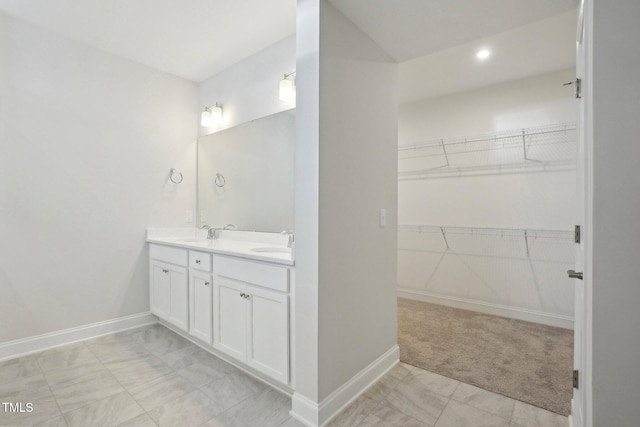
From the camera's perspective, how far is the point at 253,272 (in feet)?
6.20

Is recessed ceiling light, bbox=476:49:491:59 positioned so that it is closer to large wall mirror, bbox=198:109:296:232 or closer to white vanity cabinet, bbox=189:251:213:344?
large wall mirror, bbox=198:109:296:232

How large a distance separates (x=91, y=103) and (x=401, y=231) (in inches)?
141

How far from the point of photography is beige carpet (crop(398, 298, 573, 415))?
1.94 m

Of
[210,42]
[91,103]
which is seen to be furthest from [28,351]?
[210,42]

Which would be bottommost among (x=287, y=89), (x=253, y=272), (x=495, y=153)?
(x=253, y=272)

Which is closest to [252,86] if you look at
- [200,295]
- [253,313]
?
[200,295]

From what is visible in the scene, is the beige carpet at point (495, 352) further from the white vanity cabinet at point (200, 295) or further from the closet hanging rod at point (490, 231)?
the white vanity cabinet at point (200, 295)

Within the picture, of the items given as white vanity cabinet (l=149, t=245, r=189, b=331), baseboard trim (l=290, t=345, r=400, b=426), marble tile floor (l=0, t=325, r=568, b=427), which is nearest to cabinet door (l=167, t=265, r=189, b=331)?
white vanity cabinet (l=149, t=245, r=189, b=331)

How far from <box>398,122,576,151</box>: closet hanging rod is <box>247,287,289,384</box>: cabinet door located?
2907 mm

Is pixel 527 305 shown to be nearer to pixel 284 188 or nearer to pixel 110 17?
pixel 284 188

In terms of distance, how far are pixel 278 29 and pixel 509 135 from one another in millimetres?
2555

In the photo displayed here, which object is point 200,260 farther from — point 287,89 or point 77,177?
point 287,89

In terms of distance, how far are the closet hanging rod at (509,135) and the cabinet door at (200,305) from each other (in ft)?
9.76

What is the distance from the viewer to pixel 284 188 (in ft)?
8.38
